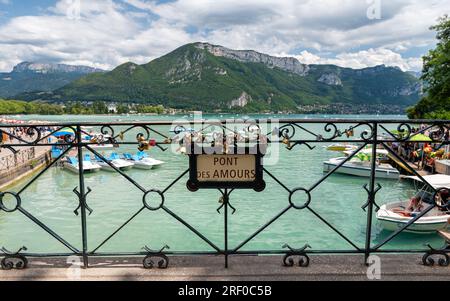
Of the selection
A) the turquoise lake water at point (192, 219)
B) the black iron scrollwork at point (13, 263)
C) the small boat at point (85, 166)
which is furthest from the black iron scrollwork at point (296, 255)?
the small boat at point (85, 166)

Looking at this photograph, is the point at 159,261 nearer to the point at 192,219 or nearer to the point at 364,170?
the point at 192,219

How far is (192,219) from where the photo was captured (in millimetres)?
16578

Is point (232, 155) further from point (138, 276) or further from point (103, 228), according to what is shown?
point (103, 228)

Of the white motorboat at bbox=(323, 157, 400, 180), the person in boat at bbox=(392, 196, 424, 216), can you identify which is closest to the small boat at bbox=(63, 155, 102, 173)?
the white motorboat at bbox=(323, 157, 400, 180)

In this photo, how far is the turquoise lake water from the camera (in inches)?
541

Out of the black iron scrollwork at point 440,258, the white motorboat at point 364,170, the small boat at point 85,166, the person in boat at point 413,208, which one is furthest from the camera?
the small boat at point 85,166

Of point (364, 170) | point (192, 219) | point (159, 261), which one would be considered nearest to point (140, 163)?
point (192, 219)

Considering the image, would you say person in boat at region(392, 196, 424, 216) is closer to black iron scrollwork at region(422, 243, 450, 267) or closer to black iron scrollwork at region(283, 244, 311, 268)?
black iron scrollwork at region(422, 243, 450, 267)

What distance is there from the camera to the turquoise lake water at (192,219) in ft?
45.1

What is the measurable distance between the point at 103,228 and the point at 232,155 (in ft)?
45.7

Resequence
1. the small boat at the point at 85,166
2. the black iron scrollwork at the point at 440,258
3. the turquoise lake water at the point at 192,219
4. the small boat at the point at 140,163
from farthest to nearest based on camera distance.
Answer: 1. the small boat at the point at 140,163
2. the small boat at the point at 85,166
3. the turquoise lake water at the point at 192,219
4. the black iron scrollwork at the point at 440,258

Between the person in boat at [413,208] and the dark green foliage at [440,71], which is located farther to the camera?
the dark green foliage at [440,71]

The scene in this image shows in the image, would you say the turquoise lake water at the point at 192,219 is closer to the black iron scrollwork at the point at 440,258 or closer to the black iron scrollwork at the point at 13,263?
the black iron scrollwork at the point at 13,263

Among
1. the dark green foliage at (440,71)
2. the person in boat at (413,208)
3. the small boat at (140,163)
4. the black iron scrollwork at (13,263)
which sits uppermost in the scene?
the dark green foliage at (440,71)
